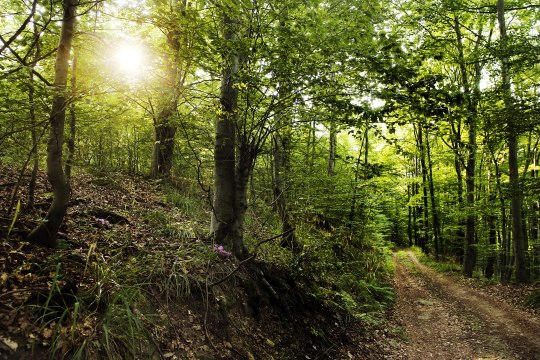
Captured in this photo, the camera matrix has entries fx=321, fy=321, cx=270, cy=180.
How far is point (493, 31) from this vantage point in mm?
16250

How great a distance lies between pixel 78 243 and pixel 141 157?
11.0m

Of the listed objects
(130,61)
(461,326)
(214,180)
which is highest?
(130,61)

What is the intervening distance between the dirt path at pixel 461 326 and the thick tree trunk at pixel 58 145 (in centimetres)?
663

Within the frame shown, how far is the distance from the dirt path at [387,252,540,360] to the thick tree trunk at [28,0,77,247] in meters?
6.63

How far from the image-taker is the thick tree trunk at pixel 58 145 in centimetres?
386

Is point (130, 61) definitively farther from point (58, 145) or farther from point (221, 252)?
point (221, 252)

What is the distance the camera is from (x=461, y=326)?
28.6 ft

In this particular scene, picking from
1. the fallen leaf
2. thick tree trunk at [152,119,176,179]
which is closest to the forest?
the fallen leaf

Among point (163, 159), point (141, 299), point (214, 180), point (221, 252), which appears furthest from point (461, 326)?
point (163, 159)

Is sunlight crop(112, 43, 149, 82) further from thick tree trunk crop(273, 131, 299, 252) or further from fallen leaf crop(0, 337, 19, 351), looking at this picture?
thick tree trunk crop(273, 131, 299, 252)

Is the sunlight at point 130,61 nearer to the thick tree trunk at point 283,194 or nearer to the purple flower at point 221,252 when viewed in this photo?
the purple flower at point 221,252

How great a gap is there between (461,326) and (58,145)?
33.2 ft

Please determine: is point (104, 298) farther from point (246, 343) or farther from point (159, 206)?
point (159, 206)

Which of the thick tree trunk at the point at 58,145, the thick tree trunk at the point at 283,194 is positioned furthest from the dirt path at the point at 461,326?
the thick tree trunk at the point at 58,145
